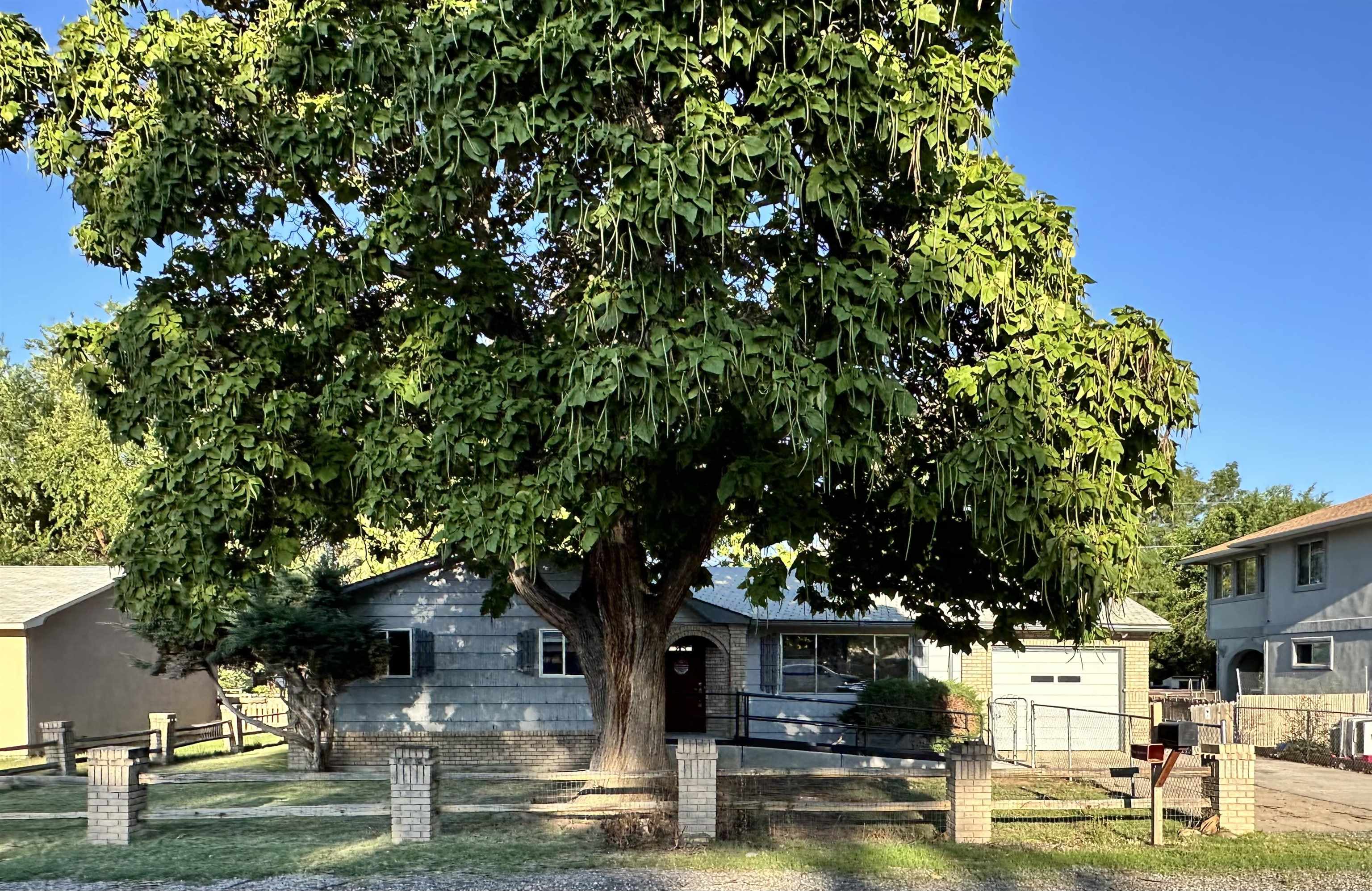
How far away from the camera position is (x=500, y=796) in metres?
14.4

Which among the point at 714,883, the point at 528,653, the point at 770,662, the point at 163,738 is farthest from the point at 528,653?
the point at 714,883

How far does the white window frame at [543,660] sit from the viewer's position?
64.3ft

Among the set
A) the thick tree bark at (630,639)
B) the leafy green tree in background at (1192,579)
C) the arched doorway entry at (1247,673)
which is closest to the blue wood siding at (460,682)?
the thick tree bark at (630,639)

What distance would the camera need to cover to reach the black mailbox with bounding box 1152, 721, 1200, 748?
20.8 meters

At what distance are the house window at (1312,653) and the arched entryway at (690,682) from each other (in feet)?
48.2

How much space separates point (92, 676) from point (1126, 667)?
21.8 metres

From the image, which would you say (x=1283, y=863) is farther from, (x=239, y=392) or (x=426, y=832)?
(x=239, y=392)

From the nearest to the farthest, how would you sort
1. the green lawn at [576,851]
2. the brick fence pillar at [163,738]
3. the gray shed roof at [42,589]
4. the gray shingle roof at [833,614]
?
1. the green lawn at [576,851]
2. the brick fence pillar at [163,738]
3. the gray shed roof at [42,589]
4. the gray shingle roof at [833,614]

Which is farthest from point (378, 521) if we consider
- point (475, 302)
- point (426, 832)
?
point (426, 832)

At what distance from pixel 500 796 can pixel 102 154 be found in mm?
8848

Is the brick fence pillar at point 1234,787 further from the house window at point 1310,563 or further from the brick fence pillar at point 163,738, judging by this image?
the brick fence pillar at point 163,738

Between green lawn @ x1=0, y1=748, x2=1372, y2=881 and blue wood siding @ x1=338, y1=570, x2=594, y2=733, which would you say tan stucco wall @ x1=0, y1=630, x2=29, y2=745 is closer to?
blue wood siding @ x1=338, y1=570, x2=594, y2=733

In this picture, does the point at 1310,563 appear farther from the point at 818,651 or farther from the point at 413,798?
the point at 413,798

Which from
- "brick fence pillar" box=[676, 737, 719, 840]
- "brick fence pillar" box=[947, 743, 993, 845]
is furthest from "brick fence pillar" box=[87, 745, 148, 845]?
"brick fence pillar" box=[947, 743, 993, 845]
